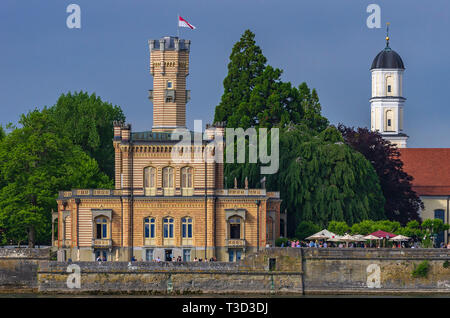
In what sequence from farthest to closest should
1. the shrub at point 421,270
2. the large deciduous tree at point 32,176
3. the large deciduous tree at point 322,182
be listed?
1. the large deciduous tree at point 322,182
2. the large deciduous tree at point 32,176
3. the shrub at point 421,270

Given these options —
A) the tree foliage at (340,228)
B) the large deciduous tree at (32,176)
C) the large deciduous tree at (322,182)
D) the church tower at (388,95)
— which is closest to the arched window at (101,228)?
the large deciduous tree at (32,176)

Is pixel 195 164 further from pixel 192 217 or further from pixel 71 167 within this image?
pixel 71 167

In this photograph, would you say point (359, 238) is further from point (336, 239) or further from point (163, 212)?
point (163, 212)

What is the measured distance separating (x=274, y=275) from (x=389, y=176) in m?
24.6

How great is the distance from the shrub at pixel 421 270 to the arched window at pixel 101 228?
20.9m

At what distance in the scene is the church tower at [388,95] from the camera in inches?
5546

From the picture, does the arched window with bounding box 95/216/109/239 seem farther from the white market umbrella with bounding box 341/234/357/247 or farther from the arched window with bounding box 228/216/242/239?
→ the white market umbrella with bounding box 341/234/357/247

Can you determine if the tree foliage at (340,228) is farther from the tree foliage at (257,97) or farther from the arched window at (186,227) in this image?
the tree foliage at (257,97)

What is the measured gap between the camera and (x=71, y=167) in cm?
10281

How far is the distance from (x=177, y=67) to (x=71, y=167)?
11.3 meters

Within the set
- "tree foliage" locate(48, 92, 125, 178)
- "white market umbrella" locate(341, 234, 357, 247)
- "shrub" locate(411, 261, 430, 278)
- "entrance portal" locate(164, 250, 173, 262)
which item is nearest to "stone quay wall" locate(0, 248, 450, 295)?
"shrub" locate(411, 261, 430, 278)

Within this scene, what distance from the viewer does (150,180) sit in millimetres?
94938

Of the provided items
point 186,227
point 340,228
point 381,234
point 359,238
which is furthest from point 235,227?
point 381,234

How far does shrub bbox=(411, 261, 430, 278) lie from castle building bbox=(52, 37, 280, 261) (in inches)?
420
